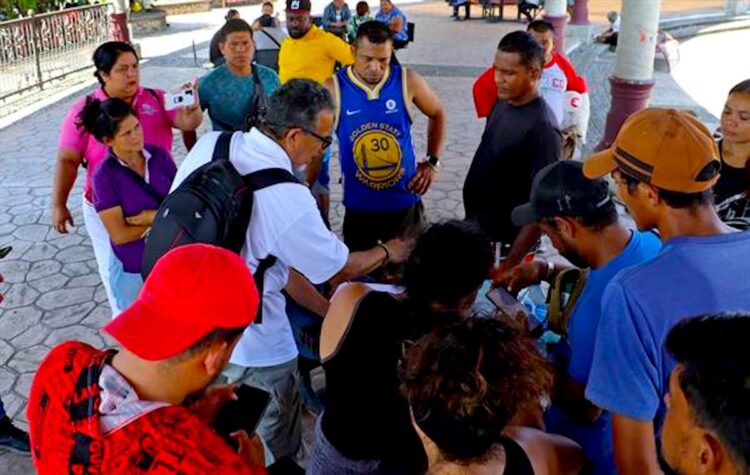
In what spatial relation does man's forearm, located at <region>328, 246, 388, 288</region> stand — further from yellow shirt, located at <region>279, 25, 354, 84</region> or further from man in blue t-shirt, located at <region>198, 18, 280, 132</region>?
yellow shirt, located at <region>279, 25, 354, 84</region>

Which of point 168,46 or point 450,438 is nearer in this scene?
point 450,438

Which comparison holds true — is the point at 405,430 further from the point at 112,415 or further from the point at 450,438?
the point at 112,415

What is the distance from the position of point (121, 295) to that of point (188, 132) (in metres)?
1.49

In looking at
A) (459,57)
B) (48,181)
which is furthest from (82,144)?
(459,57)

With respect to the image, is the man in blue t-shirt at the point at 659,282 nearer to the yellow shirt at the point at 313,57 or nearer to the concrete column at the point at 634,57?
the yellow shirt at the point at 313,57

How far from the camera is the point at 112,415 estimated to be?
5.07ft

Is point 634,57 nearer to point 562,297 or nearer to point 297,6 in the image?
point 297,6

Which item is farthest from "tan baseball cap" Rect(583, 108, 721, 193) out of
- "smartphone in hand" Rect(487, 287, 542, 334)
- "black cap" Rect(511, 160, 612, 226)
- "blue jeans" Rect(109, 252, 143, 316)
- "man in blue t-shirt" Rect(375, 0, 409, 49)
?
"man in blue t-shirt" Rect(375, 0, 409, 49)

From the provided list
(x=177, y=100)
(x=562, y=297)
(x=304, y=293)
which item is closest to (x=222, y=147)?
(x=304, y=293)

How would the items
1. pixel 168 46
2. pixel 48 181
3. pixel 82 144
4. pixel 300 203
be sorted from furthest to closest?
pixel 168 46 → pixel 48 181 → pixel 82 144 → pixel 300 203

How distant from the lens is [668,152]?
1.93m

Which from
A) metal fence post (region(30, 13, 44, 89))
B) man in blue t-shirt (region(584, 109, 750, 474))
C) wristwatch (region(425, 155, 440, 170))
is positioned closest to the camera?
man in blue t-shirt (region(584, 109, 750, 474))

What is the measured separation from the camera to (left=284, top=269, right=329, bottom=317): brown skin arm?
2939mm

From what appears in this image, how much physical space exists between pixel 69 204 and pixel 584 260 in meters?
5.87
